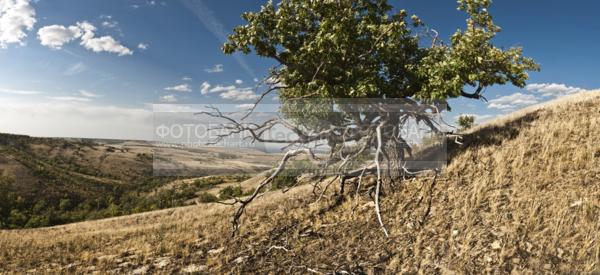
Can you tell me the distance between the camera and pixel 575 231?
720 cm

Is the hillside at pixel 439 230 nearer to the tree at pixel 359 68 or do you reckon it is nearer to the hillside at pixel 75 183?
the tree at pixel 359 68

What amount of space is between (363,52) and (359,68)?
3.20 ft

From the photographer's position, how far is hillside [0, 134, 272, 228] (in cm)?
7088

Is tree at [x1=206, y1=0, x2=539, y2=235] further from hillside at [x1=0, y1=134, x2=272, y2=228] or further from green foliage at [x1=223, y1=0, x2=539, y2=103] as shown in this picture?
hillside at [x1=0, y1=134, x2=272, y2=228]

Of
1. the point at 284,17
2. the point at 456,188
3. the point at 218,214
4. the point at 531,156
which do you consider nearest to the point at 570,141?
the point at 531,156

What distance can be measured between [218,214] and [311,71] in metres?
8.69

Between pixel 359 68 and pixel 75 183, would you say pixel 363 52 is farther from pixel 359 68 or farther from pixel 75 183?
pixel 75 183

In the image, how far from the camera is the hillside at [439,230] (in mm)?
7336

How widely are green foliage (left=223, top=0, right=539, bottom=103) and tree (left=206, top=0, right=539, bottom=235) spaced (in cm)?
4

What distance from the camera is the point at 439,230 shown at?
880 centimetres

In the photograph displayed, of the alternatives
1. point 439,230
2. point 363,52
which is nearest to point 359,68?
point 363,52

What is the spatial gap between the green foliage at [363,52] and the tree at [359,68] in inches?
1.5

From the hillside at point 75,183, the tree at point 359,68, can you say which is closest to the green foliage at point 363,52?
the tree at point 359,68

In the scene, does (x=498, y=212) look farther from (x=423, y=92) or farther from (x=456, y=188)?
(x=423, y=92)
